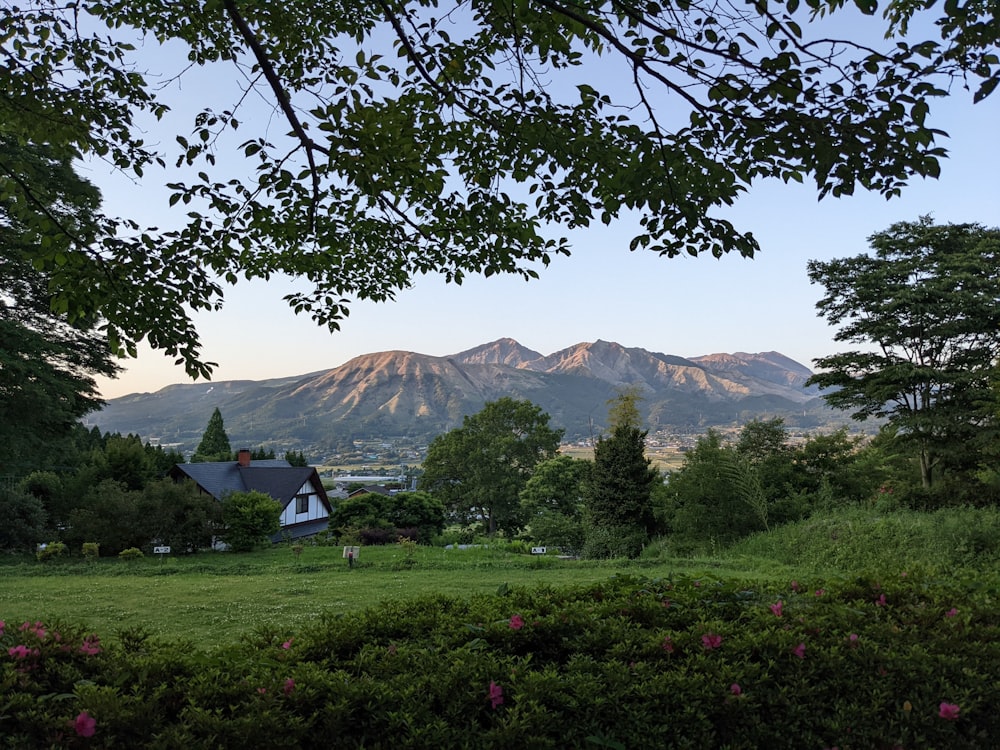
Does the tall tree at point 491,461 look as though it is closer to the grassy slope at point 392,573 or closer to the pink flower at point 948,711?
the grassy slope at point 392,573

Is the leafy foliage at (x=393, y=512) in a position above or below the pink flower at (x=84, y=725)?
below

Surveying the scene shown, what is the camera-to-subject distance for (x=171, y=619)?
5824 millimetres

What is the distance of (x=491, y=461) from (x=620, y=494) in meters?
20.9

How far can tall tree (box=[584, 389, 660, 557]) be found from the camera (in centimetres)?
1786

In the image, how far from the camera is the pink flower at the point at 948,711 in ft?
7.66

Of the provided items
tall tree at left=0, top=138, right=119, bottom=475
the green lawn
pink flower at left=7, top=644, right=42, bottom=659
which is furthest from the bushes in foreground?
tall tree at left=0, top=138, right=119, bottom=475

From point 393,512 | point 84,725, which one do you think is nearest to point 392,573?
point 84,725

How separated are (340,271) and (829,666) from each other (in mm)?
5230

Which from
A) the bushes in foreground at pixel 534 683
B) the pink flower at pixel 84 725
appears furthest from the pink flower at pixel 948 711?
the pink flower at pixel 84 725

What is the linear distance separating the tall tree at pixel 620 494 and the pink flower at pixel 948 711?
15671 mm

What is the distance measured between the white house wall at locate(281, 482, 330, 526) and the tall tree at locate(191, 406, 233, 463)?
9556mm

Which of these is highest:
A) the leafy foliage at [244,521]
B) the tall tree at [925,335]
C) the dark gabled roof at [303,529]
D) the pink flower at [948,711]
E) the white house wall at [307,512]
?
the tall tree at [925,335]

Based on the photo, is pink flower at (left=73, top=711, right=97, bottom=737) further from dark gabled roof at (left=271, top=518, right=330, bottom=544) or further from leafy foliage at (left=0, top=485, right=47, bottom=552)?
dark gabled roof at (left=271, top=518, right=330, bottom=544)

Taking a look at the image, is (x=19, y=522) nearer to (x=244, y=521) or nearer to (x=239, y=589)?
(x=244, y=521)
